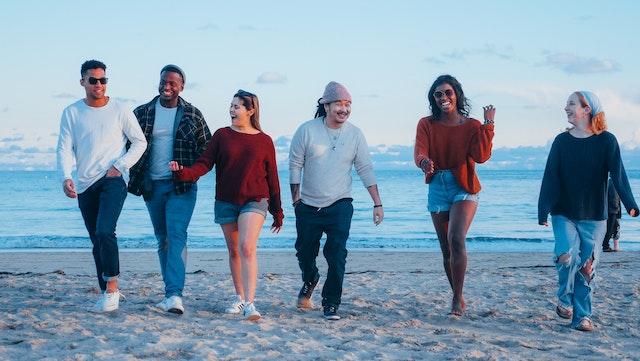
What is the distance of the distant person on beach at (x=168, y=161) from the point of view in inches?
243

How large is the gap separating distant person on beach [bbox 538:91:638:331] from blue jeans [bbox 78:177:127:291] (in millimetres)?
3361

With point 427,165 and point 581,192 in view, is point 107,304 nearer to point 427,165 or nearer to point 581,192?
point 427,165

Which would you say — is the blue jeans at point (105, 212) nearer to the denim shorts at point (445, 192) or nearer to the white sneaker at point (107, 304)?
the white sneaker at point (107, 304)

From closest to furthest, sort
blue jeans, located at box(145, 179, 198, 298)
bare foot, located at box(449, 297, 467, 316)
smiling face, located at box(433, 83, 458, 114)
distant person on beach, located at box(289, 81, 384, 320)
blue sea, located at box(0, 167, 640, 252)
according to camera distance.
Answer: blue jeans, located at box(145, 179, 198, 298) → distant person on beach, located at box(289, 81, 384, 320) → smiling face, located at box(433, 83, 458, 114) → bare foot, located at box(449, 297, 467, 316) → blue sea, located at box(0, 167, 640, 252)

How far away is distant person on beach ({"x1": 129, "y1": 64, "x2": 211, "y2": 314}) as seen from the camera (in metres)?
6.16

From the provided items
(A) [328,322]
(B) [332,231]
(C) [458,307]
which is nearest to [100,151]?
(B) [332,231]

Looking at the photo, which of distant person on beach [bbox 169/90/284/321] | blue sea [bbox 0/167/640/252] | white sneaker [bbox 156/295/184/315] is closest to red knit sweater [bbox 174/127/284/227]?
distant person on beach [bbox 169/90/284/321]

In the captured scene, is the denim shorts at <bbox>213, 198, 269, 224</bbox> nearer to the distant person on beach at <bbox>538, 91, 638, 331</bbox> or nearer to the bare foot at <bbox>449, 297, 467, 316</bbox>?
the bare foot at <bbox>449, 297, 467, 316</bbox>

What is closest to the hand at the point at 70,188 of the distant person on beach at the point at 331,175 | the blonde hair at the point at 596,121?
the distant person on beach at the point at 331,175

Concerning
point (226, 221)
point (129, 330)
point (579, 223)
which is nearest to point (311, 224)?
point (226, 221)

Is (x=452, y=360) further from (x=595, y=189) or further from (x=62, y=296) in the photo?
(x=62, y=296)

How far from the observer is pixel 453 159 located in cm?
631

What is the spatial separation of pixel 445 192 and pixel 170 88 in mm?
2454

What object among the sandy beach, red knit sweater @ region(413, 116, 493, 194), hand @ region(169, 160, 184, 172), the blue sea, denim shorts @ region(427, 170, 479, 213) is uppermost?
red knit sweater @ region(413, 116, 493, 194)
